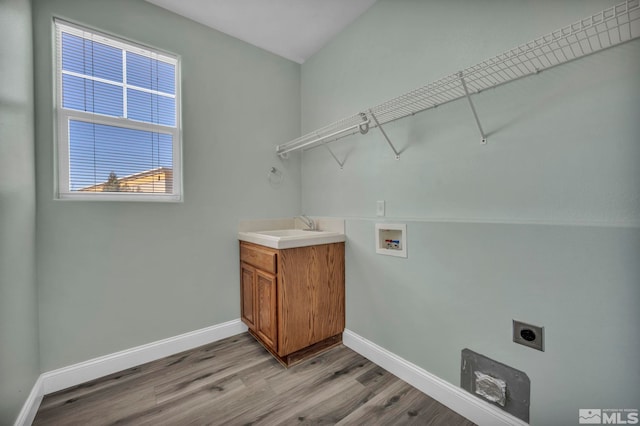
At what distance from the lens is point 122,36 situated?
1.81 m

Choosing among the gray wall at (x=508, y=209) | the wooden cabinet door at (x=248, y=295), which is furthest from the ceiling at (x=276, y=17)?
the wooden cabinet door at (x=248, y=295)

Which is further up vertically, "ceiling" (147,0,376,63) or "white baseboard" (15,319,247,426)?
"ceiling" (147,0,376,63)

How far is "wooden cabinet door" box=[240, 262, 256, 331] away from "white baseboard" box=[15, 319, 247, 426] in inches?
6.3

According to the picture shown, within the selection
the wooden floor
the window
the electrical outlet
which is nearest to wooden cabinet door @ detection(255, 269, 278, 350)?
the wooden floor

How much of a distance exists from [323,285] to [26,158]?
1.93 m

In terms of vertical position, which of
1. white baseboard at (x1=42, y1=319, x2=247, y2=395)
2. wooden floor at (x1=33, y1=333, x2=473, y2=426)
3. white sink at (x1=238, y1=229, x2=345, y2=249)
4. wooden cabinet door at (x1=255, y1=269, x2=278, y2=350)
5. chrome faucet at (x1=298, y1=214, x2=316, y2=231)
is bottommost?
wooden floor at (x1=33, y1=333, x2=473, y2=426)

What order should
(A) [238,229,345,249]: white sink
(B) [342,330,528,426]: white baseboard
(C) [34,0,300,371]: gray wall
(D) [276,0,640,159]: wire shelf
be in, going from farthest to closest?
(A) [238,229,345,249]: white sink, (C) [34,0,300,371]: gray wall, (B) [342,330,528,426]: white baseboard, (D) [276,0,640,159]: wire shelf

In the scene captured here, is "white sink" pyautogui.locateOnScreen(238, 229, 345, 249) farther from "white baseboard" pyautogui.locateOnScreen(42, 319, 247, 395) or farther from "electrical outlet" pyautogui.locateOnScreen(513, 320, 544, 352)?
"electrical outlet" pyautogui.locateOnScreen(513, 320, 544, 352)

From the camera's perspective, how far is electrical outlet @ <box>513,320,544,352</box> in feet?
3.68

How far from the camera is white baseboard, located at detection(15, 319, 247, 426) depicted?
1.42 metres

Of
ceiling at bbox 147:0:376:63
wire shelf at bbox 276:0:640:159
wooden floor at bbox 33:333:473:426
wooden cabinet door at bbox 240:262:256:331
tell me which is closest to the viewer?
wire shelf at bbox 276:0:640:159

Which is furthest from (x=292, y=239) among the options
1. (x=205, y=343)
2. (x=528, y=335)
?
(x=528, y=335)

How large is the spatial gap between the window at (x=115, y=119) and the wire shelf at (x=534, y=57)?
5.06 ft

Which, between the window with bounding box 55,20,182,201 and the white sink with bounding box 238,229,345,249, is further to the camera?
the white sink with bounding box 238,229,345,249
